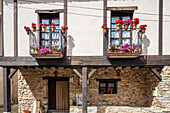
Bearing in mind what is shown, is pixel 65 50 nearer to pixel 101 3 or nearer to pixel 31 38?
pixel 31 38

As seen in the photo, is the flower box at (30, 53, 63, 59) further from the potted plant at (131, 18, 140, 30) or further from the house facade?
the potted plant at (131, 18, 140, 30)

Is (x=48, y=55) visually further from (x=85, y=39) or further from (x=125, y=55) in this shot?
(x=125, y=55)

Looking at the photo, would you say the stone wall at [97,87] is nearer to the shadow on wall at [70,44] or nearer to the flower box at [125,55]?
the shadow on wall at [70,44]

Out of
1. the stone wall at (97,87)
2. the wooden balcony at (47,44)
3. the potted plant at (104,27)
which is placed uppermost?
the potted plant at (104,27)

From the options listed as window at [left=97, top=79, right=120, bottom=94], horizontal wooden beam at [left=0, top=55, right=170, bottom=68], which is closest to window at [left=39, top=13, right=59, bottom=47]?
horizontal wooden beam at [left=0, top=55, right=170, bottom=68]

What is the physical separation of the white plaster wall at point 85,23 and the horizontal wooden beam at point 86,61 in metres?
0.23

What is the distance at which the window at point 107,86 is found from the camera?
23.5 feet

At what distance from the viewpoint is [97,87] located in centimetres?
709

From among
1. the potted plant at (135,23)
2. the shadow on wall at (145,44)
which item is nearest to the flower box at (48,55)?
the potted plant at (135,23)

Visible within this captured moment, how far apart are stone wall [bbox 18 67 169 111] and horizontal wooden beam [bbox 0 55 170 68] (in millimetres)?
1537

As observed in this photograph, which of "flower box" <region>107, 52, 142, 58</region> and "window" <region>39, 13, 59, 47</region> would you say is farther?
"window" <region>39, 13, 59, 47</region>

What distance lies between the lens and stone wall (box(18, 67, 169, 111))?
7.00m

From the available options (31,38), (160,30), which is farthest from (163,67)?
(31,38)

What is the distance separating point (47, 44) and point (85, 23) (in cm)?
198
